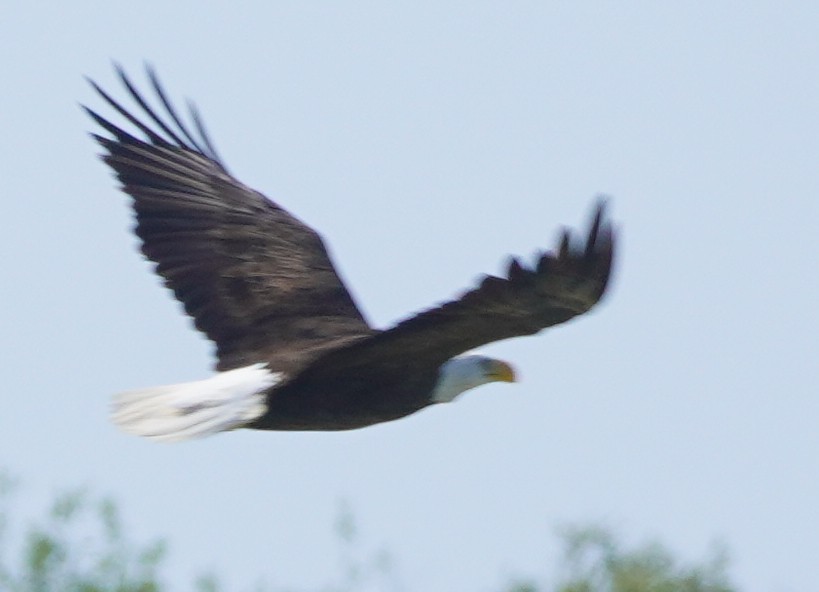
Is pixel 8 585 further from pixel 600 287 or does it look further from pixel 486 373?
pixel 600 287

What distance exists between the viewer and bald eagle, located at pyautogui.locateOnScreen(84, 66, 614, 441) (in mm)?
6898

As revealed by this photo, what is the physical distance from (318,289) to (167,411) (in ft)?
3.17

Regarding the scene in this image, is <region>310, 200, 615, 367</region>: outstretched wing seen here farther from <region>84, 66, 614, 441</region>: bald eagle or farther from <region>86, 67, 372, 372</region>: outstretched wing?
<region>86, 67, 372, 372</region>: outstretched wing

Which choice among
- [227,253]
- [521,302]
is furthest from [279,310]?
[521,302]

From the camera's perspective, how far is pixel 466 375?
7812 millimetres

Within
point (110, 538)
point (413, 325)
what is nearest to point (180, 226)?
A: point (413, 325)

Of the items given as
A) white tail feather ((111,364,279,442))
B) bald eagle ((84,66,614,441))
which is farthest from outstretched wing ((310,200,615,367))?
white tail feather ((111,364,279,442))

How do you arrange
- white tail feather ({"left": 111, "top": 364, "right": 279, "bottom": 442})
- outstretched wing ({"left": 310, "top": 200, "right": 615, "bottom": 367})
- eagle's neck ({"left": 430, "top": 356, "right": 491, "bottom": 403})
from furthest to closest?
1. eagle's neck ({"left": 430, "top": 356, "right": 491, "bottom": 403})
2. white tail feather ({"left": 111, "top": 364, "right": 279, "bottom": 442})
3. outstretched wing ({"left": 310, "top": 200, "right": 615, "bottom": 367})

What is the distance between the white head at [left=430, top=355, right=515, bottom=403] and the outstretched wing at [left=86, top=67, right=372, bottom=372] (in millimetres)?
398

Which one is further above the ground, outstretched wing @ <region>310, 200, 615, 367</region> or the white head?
the white head

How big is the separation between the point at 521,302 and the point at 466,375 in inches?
38.0

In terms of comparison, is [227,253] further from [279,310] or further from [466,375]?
[466,375]

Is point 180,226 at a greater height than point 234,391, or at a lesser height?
greater

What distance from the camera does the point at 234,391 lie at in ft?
25.2
